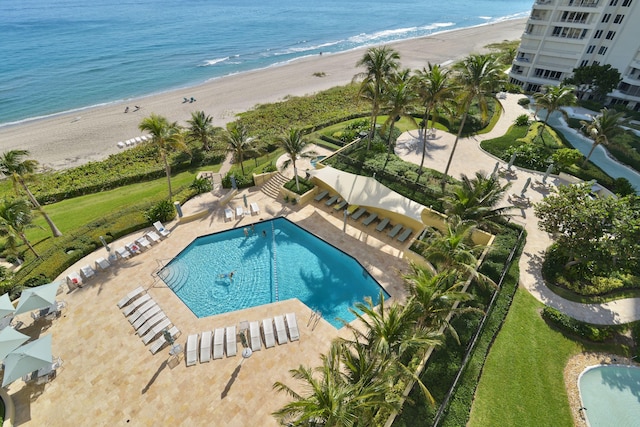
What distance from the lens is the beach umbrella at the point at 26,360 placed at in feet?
50.2

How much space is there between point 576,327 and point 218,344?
69.3 feet

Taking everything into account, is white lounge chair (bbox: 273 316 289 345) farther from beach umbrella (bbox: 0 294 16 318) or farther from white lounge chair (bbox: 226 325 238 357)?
beach umbrella (bbox: 0 294 16 318)

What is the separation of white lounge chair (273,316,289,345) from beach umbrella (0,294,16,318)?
15.9 meters

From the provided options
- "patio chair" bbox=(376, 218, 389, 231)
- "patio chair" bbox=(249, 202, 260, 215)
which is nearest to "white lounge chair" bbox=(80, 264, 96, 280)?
"patio chair" bbox=(249, 202, 260, 215)

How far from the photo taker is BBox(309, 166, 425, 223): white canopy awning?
2458 centimetres

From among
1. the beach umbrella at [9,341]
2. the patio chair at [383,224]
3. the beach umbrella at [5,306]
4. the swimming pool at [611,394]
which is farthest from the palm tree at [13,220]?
the swimming pool at [611,394]

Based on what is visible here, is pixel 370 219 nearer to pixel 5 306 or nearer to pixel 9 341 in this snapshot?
pixel 9 341

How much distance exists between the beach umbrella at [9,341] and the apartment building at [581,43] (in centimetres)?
7216

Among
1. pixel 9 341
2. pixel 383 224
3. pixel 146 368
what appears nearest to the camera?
pixel 9 341

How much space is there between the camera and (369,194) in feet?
84.7

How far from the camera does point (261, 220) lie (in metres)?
27.9

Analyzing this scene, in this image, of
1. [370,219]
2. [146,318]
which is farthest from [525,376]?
[146,318]

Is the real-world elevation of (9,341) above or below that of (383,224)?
below

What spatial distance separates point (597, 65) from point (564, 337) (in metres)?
49.8
